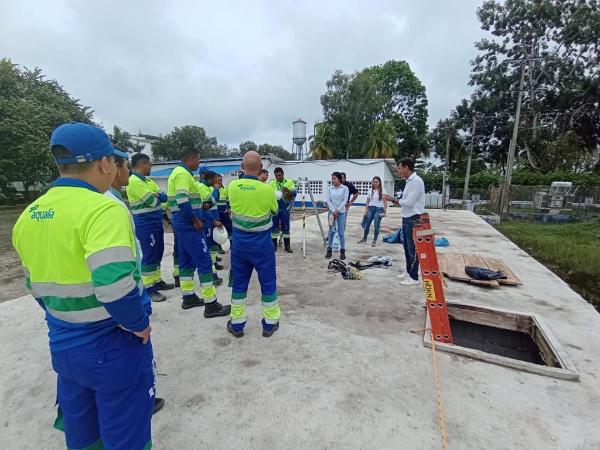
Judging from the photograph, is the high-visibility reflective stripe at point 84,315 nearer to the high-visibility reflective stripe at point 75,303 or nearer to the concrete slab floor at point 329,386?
the high-visibility reflective stripe at point 75,303

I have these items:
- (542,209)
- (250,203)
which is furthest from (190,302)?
(542,209)

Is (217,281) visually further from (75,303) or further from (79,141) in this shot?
(79,141)

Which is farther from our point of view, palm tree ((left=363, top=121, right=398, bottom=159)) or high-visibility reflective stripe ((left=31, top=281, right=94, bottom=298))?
palm tree ((left=363, top=121, right=398, bottom=159))

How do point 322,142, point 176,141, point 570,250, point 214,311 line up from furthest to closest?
point 176,141
point 322,142
point 570,250
point 214,311

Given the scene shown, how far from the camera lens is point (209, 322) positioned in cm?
374

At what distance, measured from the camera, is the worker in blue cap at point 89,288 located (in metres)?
1.19

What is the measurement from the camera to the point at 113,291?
1.19m

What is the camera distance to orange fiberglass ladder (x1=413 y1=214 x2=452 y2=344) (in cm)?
325

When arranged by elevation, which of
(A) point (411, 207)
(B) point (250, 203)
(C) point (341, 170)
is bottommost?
(A) point (411, 207)

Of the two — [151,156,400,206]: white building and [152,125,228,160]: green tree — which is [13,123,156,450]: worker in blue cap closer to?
[151,156,400,206]: white building

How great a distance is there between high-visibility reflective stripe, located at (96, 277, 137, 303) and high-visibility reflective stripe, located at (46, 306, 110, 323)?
0.12 meters

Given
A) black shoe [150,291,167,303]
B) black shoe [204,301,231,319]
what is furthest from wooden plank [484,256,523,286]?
black shoe [150,291,167,303]

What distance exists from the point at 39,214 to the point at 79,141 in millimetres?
336

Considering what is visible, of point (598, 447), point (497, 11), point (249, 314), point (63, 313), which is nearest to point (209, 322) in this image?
point (249, 314)
